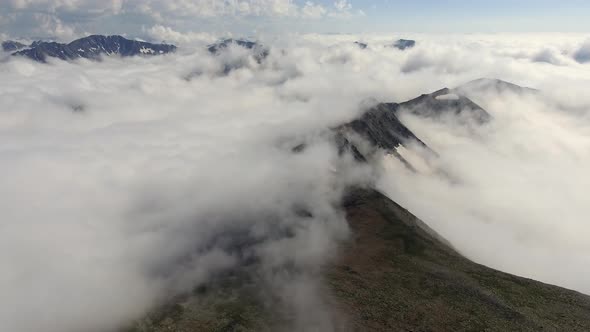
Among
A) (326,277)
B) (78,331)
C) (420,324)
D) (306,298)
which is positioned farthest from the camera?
(326,277)

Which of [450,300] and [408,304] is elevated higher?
[450,300]

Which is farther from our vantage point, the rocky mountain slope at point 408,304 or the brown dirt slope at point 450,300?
the rocky mountain slope at point 408,304

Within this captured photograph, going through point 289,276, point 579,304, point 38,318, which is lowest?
point 38,318

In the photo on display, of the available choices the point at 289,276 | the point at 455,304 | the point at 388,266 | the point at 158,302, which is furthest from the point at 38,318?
the point at 455,304

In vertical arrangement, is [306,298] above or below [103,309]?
above

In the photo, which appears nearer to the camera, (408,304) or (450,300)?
(450,300)

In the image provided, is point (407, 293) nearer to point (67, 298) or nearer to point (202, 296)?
point (202, 296)

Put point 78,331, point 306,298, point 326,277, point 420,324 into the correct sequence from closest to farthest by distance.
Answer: point 420,324, point 78,331, point 306,298, point 326,277

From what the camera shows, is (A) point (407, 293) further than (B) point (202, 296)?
No

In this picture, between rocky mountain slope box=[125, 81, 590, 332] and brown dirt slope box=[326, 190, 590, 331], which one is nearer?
brown dirt slope box=[326, 190, 590, 331]
